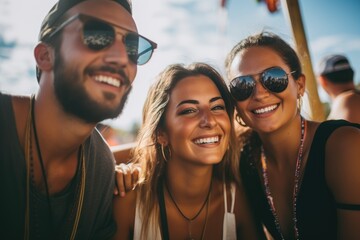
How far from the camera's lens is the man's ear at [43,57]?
7.12 feet

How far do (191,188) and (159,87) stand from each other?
47.8 inches

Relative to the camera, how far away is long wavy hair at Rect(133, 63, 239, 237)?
2.84 metres

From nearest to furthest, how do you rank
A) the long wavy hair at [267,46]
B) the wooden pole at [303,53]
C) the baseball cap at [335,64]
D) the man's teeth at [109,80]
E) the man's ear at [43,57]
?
1. the man's teeth at [109,80]
2. the man's ear at [43,57]
3. the long wavy hair at [267,46]
4. the wooden pole at [303,53]
5. the baseball cap at [335,64]

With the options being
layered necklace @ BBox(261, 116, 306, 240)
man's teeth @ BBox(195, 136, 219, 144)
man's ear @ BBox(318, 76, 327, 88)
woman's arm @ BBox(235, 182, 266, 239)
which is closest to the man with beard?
man's teeth @ BBox(195, 136, 219, 144)

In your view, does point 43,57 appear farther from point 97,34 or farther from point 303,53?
point 303,53

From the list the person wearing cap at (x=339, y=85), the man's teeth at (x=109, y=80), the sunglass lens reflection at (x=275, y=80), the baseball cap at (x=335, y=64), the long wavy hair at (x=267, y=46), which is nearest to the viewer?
the man's teeth at (x=109, y=80)

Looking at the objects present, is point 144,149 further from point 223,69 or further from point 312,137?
point 312,137

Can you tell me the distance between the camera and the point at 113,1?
7.39ft

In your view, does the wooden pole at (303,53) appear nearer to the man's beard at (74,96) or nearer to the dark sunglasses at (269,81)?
the dark sunglasses at (269,81)

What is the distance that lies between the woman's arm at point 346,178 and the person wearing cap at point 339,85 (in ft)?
7.94

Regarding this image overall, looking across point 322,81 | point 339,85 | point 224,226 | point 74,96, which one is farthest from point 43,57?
point 322,81

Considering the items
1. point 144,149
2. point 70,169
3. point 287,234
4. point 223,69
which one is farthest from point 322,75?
point 70,169

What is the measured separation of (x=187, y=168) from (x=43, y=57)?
5.88 feet

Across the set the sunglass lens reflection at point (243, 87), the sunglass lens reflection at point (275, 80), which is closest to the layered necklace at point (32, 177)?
the sunglass lens reflection at point (243, 87)
